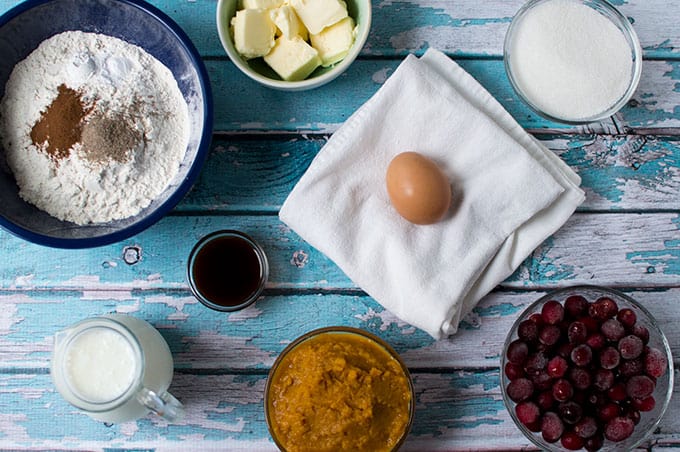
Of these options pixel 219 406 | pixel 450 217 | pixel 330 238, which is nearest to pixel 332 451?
pixel 219 406

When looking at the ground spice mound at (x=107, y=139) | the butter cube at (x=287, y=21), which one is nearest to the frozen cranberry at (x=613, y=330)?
the butter cube at (x=287, y=21)

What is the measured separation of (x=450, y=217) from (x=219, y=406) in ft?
2.20

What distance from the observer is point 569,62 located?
1404 mm

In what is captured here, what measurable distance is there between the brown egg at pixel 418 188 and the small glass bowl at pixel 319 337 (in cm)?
27

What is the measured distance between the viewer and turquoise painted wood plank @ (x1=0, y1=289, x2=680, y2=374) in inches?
55.6

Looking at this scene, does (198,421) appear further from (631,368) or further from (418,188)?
(631,368)

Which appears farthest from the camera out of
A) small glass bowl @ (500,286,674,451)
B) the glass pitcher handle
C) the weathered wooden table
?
the weathered wooden table

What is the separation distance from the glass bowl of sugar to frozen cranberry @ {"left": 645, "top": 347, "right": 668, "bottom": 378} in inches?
20.7

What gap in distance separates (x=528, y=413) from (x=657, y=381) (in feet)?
0.99

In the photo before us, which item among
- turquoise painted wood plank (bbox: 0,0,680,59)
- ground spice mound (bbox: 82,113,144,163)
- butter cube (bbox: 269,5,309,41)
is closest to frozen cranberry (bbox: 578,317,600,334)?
turquoise painted wood plank (bbox: 0,0,680,59)

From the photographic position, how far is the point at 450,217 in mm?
1371

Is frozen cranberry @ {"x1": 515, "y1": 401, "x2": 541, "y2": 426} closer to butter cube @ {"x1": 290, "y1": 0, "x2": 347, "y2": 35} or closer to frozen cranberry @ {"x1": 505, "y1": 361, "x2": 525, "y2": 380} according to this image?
frozen cranberry @ {"x1": 505, "y1": 361, "x2": 525, "y2": 380}

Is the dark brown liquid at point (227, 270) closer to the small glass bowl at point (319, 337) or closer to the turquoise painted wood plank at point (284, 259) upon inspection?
the turquoise painted wood plank at point (284, 259)

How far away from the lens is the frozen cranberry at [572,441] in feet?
4.24
